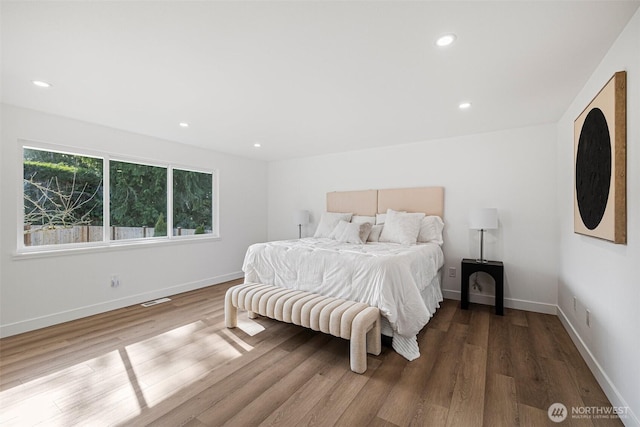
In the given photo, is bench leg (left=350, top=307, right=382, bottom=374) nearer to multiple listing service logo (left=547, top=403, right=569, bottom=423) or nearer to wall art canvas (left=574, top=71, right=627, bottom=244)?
multiple listing service logo (left=547, top=403, right=569, bottom=423)

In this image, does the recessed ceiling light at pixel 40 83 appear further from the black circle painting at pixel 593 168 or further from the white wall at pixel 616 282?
the black circle painting at pixel 593 168

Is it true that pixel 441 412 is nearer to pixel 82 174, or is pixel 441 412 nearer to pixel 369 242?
pixel 369 242

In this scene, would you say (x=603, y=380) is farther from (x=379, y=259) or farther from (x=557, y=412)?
(x=379, y=259)

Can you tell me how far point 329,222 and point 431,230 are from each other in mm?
1531

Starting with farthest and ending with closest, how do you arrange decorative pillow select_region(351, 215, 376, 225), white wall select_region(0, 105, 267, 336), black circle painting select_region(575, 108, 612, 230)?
1. decorative pillow select_region(351, 215, 376, 225)
2. white wall select_region(0, 105, 267, 336)
3. black circle painting select_region(575, 108, 612, 230)

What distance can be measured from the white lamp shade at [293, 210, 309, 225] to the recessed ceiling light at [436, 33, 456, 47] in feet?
11.9

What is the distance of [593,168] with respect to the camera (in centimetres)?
198

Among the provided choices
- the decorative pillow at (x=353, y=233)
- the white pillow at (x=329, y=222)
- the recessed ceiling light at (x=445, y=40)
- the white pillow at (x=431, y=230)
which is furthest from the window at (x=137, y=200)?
the recessed ceiling light at (x=445, y=40)

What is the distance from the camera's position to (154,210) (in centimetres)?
405


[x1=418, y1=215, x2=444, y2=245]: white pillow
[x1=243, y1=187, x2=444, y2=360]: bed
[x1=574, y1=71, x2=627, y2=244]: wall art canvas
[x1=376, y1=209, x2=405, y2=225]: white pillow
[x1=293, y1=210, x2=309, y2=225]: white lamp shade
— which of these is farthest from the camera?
[x1=293, y1=210, x2=309, y2=225]: white lamp shade

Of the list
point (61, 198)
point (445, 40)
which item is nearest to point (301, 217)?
point (61, 198)

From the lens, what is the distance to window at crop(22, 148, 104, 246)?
9.66 feet

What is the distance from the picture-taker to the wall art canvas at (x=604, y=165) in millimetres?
1590

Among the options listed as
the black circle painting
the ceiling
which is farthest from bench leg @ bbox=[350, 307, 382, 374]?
the ceiling
